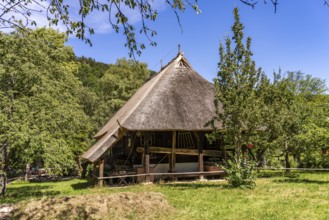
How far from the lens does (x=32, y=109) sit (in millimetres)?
14562

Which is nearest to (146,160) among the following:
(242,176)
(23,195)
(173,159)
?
(173,159)

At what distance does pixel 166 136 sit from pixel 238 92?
773cm

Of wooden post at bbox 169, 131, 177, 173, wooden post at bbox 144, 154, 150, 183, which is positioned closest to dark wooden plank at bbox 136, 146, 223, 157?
wooden post at bbox 169, 131, 177, 173

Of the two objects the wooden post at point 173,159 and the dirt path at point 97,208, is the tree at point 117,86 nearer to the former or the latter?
the wooden post at point 173,159

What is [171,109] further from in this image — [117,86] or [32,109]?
[117,86]

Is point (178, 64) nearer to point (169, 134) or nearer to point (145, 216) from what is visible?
point (169, 134)

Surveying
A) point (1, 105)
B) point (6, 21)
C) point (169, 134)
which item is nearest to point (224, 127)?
point (169, 134)

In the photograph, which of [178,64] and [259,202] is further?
[178,64]

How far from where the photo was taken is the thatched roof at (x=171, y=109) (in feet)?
60.0

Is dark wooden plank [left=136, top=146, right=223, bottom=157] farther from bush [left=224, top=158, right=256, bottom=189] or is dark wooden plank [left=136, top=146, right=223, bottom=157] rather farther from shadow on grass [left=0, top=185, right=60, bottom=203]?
shadow on grass [left=0, top=185, right=60, bottom=203]

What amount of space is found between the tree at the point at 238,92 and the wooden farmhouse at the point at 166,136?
3754 mm

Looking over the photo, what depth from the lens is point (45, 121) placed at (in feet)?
47.6

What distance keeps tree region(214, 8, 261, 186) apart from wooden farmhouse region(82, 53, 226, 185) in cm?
375

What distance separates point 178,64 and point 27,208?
1772 cm
